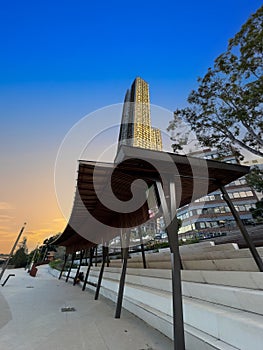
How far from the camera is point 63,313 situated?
11.8ft

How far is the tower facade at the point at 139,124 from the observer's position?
1652 cm

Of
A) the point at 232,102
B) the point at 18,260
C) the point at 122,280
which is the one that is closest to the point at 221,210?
the point at 232,102

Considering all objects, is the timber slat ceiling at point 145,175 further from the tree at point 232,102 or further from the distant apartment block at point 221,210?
the distant apartment block at point 221,210

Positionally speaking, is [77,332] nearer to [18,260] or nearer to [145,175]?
[145,175]

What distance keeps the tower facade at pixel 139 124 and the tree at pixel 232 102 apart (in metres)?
2.80

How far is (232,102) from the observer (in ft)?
25.7

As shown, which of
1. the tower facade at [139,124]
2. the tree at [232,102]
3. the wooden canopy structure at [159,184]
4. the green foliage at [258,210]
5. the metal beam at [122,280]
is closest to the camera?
the wooden canopy structure at [159,184]

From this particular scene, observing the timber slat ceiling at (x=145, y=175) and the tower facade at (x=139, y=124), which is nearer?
the timber slat ceiling at (x=145, y=175)

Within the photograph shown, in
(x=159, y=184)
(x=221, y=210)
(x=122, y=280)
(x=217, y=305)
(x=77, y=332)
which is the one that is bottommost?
(x=77, y=332)

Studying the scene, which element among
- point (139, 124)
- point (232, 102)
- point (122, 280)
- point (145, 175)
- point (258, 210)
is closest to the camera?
point (145, 175)

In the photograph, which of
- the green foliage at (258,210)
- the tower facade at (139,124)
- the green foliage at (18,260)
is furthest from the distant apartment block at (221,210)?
the green foliage at (18,260)

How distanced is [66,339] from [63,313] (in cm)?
156

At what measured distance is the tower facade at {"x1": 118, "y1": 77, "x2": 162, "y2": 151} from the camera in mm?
16516

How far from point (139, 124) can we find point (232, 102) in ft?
56.6
